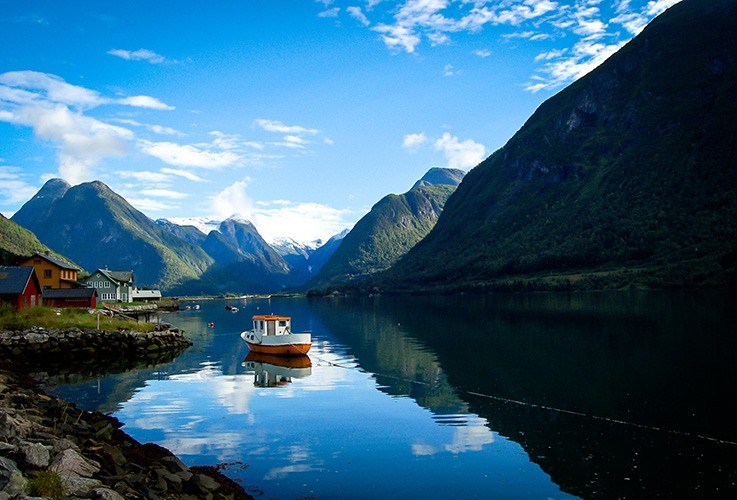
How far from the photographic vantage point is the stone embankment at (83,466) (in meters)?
14.4

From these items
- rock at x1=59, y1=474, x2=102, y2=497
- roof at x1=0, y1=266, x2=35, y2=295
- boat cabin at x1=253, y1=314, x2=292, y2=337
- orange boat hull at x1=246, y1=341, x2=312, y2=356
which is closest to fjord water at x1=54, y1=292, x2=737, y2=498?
orange boat hull at x1=246, y1=341, x2=312, y2=356

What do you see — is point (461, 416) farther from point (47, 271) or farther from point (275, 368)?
point (47, 271)

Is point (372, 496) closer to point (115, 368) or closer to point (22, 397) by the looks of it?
point (22, 397)

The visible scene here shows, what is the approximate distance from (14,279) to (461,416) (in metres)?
70.4

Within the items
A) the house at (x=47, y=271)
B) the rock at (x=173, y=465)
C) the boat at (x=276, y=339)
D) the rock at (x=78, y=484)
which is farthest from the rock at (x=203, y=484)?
the house at (x=47, y=271)

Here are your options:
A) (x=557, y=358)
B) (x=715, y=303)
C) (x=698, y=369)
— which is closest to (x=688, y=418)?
(x=698, y=369)

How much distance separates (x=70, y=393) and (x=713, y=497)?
4159cm

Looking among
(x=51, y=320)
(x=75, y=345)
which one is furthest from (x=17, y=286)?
(x=75, y=345)

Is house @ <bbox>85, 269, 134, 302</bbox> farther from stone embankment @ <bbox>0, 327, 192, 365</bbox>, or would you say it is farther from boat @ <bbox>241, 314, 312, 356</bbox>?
boat @ <bbox>241, 314, 312, 356</bbox>

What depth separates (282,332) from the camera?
75625 mm

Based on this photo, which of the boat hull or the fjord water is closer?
the fjord water

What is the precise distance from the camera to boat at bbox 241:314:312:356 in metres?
67.7

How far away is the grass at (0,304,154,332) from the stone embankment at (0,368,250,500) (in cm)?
4546

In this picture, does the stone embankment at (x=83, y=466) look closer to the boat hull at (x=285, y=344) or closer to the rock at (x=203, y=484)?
the rock at (x=203, y=484)
